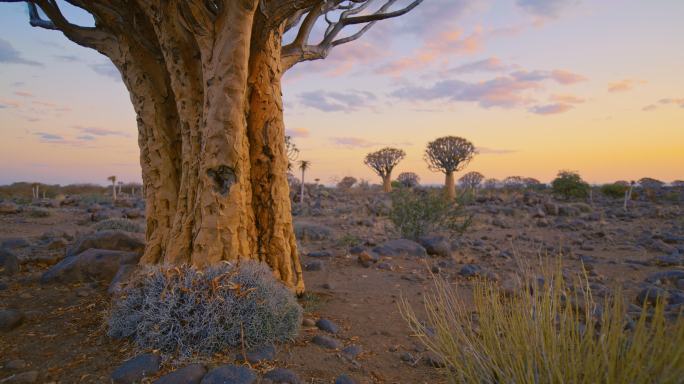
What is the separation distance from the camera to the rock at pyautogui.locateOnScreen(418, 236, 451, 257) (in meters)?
9.23

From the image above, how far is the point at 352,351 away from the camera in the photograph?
4.01 meters

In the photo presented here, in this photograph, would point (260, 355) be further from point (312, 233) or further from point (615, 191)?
point (615, 191)

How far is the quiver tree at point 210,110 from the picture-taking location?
186 inches

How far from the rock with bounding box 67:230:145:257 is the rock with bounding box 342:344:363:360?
15.5ft

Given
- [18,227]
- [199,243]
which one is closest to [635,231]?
[199,243]

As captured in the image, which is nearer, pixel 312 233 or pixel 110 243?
pixel 110 243

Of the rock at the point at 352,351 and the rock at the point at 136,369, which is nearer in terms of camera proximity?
the rock at the point at 136,369

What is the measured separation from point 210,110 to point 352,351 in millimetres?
3021

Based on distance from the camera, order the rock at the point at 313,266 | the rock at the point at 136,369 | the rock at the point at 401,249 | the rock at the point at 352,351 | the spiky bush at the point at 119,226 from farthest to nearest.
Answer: the spiky bush at the point at 119,226
the rock at the point at 401,249
the rock at the point at 313,266
the rock at the point at 352,351
the rock at the point at 136,369

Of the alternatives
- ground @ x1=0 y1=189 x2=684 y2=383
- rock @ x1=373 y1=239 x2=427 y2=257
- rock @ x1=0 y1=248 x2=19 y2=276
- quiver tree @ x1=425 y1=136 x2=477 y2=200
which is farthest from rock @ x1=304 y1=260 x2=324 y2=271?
quiver tree @ x1=425 y1=136 x2=477 y2=200

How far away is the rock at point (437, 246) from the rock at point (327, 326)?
16.7 ft

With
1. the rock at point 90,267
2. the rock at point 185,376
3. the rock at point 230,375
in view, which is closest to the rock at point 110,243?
the rock at point 90,267

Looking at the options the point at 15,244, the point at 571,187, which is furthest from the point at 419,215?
the point at 571,187

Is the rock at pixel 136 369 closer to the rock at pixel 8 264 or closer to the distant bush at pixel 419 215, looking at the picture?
the rock at pixel 8 264
